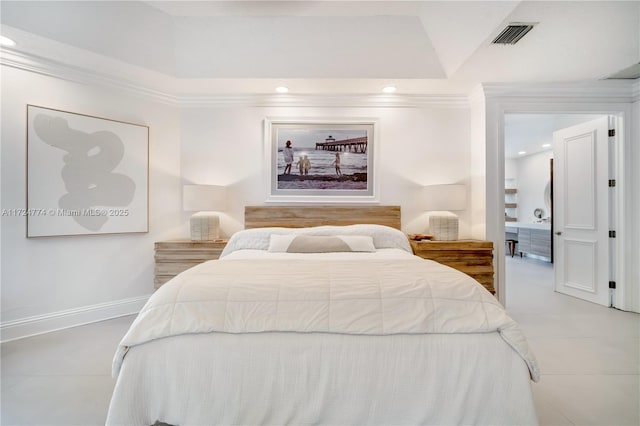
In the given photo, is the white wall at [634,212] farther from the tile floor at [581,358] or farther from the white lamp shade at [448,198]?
the white lamp shade at [448,198]

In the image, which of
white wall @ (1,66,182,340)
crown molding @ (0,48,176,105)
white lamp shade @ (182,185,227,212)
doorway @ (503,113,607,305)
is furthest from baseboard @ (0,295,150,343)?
doorway @ (503,113,607,305)

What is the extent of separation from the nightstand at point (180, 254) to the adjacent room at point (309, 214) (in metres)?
0.02

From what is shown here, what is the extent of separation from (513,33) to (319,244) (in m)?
2.39

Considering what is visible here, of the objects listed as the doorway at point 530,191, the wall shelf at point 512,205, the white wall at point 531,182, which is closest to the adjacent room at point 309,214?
the doorway at point 530,191

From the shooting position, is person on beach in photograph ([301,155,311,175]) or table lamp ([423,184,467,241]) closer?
table lamp ([423,184,467,241])

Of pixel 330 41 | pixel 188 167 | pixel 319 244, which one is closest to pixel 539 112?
pixel 330 41

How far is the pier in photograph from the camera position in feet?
11.6

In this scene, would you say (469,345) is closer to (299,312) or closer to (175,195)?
(299,312)

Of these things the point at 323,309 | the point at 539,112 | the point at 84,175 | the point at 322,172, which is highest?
the point at 539,112

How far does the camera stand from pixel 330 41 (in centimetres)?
287

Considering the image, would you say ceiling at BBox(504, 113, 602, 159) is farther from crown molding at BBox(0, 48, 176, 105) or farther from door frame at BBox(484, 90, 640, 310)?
crown molding at BBox(0, 48, 176, 105)

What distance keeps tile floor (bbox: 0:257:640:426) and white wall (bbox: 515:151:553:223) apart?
4.65 metres

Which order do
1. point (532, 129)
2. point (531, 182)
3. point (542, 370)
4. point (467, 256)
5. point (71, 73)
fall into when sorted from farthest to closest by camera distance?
1. point (531, 182)
2. point (532, 129)
3. point (467, 256)
4. point (71, 73)
5. point (542, 370)

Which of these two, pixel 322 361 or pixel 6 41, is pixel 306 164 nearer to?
pixel 322 361
